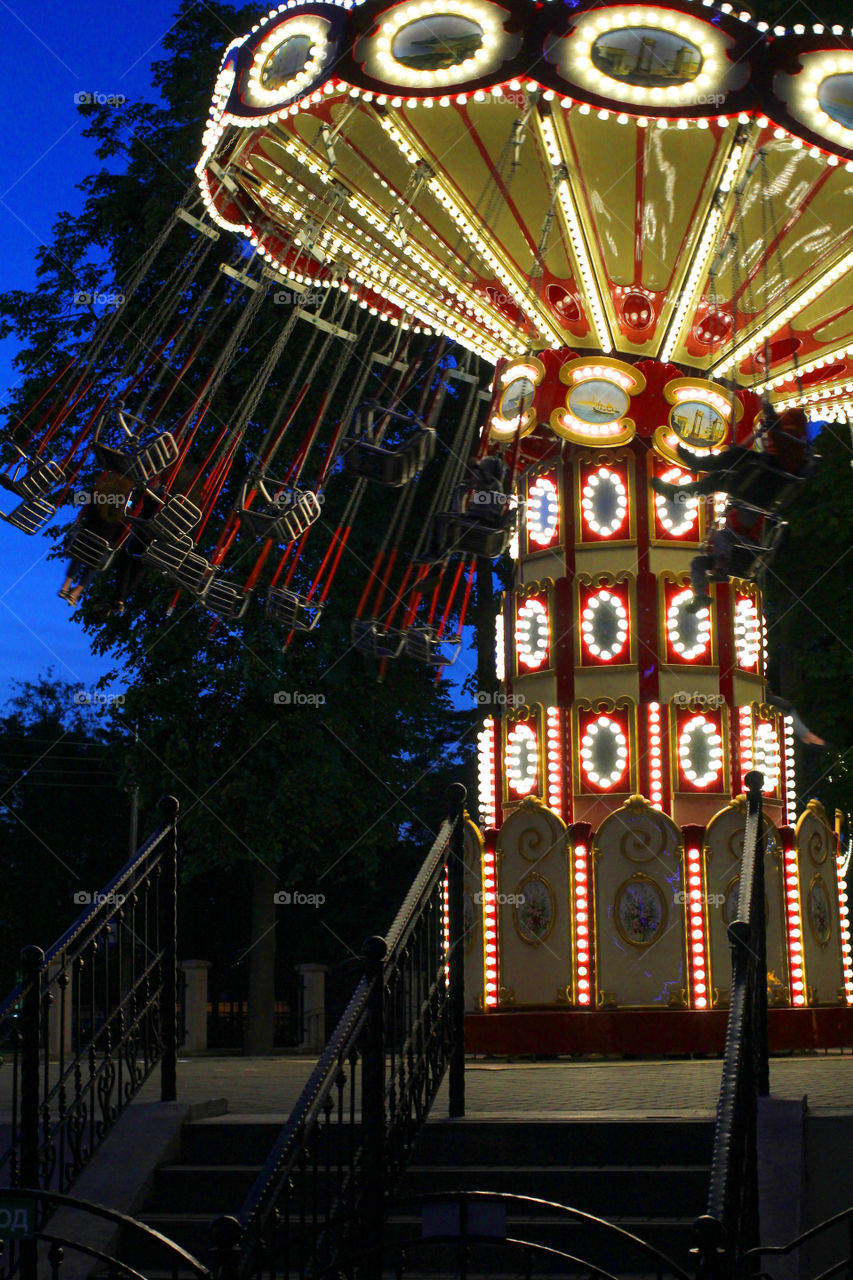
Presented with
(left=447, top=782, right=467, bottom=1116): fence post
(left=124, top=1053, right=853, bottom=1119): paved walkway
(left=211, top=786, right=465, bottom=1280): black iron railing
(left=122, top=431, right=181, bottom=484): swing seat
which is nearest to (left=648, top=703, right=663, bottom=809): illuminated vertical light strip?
(left=124, top=1053, right=853, bottom=1119): paved walkway

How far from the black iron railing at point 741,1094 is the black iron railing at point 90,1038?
270cm

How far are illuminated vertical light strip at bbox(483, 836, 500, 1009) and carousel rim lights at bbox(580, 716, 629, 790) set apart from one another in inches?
A: 51.5

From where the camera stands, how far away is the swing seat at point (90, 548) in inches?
529

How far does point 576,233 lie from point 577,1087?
7.71 metres

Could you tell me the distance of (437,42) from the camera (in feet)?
38.1

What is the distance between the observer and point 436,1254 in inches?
259

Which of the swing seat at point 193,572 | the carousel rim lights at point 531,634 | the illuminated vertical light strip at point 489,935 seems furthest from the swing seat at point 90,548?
the illuminated vertical light strip at point 489,935

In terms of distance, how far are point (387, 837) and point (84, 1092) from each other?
16.9 metres

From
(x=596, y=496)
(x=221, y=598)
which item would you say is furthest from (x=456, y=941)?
(x=221, y=598)

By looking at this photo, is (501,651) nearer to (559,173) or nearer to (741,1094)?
(559,173)

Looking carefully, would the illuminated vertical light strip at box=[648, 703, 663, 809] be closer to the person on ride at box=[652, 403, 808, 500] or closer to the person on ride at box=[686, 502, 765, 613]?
the person on ride at box=[686, 502, 765, 613]

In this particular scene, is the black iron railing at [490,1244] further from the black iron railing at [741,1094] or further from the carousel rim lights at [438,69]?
the carousel rim lights at [438,69]

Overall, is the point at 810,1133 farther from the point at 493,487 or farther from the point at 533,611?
the point at 533,611

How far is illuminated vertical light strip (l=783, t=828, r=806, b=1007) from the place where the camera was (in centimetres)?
1374
